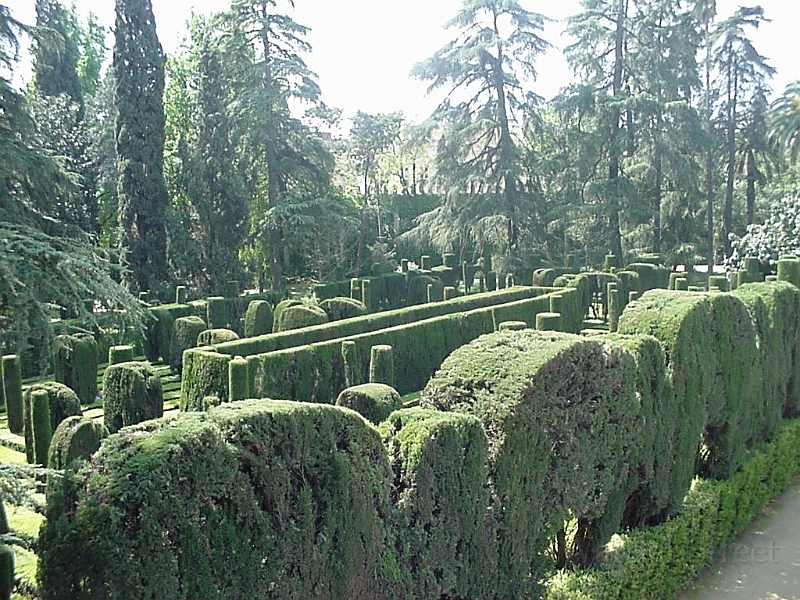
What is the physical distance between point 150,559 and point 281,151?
101 feet

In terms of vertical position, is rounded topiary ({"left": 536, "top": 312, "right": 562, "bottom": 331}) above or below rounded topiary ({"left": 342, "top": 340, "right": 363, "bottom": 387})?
above

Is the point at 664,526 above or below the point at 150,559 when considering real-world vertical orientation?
below

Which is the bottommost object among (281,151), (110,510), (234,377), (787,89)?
(234,377)

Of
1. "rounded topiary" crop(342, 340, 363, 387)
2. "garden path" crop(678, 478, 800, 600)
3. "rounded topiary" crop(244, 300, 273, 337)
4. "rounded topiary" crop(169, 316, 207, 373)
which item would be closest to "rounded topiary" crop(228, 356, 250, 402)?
"rounded topiary" crop(342, 340, 363, 387)

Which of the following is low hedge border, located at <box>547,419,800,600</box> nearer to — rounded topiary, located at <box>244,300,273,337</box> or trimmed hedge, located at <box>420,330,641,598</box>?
trimmed hedge, located at <box>420,330,641,598</box>

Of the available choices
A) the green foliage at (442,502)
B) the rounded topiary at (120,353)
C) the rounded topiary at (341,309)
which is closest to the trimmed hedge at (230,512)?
the green foliage at (442,502)

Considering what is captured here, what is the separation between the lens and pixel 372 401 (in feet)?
35.1

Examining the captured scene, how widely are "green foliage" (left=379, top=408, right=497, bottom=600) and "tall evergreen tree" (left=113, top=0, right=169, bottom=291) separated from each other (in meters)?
25.6

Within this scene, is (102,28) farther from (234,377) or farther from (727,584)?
(727,584)

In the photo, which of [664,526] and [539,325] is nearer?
[664,526]

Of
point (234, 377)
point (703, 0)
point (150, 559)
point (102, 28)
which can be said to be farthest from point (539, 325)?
point (102, 28)

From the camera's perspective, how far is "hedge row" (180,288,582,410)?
1377 cm

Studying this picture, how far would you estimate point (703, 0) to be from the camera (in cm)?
3591

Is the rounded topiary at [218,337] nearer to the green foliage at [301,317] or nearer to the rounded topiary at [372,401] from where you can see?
the green foliage at [301,317]
